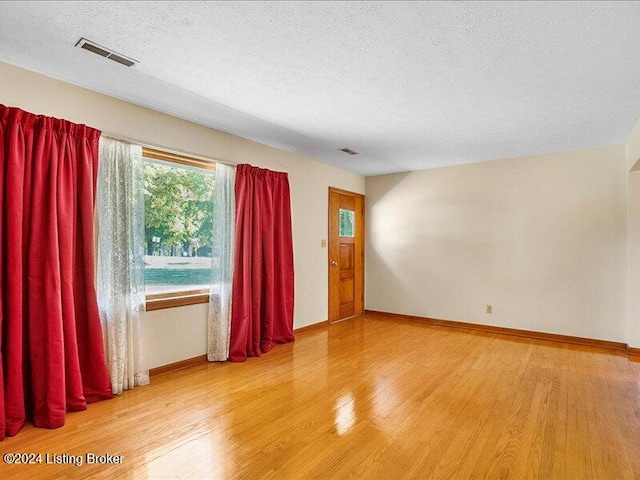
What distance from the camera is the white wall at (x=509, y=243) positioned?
413 centimetres

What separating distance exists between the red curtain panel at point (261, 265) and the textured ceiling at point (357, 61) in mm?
732

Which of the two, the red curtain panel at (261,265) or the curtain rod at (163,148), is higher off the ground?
the curtain rod at (163,148)

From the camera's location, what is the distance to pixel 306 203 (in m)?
4.87

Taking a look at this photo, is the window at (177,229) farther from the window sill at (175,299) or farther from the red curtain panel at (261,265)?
the red curtain panel at (261,265)

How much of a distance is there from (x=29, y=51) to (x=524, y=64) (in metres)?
3.32

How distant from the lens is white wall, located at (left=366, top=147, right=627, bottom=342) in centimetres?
413

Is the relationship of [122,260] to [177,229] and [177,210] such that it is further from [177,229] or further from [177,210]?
[177,210]

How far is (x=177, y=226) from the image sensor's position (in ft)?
11.3

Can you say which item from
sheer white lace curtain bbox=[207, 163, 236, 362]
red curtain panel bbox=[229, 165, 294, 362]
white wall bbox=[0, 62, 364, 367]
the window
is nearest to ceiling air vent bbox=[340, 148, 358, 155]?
white wall bbox=[0, 62, 364, 367]

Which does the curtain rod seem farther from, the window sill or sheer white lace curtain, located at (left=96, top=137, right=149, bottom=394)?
the window sill

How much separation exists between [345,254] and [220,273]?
8.56ft

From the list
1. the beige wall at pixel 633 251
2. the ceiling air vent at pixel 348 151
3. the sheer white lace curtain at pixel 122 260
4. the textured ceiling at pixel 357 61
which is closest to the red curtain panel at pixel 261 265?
the textured ceiling at pixel 357 61

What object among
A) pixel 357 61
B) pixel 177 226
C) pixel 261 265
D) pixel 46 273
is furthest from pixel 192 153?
pixel 357 61

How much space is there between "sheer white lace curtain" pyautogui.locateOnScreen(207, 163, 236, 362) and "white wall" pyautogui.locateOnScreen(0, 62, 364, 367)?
0.12 metres
